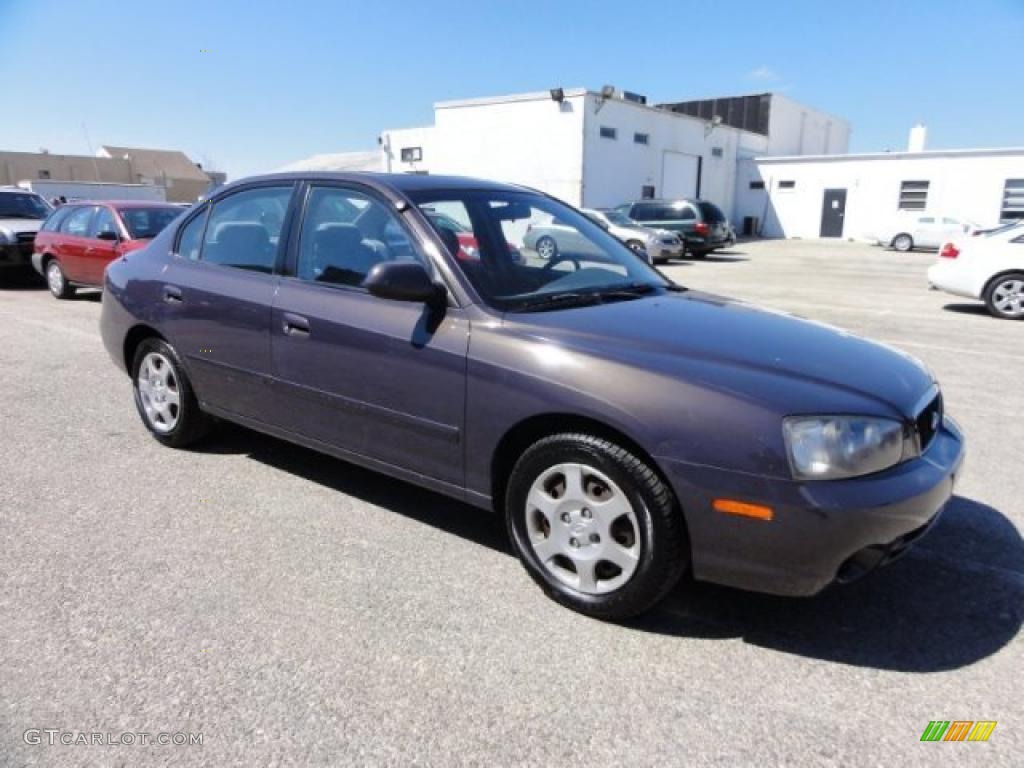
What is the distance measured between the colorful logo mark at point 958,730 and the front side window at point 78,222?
39.0 ft

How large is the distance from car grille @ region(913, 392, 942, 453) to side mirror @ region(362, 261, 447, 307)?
1.90 m

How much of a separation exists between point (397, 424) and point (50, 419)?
3.44 m

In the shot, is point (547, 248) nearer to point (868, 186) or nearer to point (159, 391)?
point (159, 391)

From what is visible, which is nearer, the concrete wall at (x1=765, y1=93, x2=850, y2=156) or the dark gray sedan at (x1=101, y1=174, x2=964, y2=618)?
the dark gray sedan at (x1=101, y1=174, x2=964, y2=618)

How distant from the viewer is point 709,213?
72.0 feet

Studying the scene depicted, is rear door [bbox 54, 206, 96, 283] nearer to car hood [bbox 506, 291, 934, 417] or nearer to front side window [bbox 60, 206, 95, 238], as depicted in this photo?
front side window [bbox 60, 206, 95, 238]

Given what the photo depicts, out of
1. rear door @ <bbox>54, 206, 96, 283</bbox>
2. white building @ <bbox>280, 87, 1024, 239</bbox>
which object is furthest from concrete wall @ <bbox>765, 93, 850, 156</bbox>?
rear door @ <bbox>54, 206, 96, 283</bbox>

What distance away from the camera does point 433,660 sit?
2.54m

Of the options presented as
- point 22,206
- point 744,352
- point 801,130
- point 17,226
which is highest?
point 801,130

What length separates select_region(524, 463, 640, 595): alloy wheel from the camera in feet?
8.81

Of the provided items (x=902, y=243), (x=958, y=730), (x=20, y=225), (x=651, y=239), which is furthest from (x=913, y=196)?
(x=958, y=730)

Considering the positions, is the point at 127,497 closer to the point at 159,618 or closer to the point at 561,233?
the point at 159,618

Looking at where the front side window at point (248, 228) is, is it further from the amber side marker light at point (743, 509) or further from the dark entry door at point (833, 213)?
the dark entry door at point (833, 213)

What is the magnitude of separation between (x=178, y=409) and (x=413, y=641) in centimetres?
257
